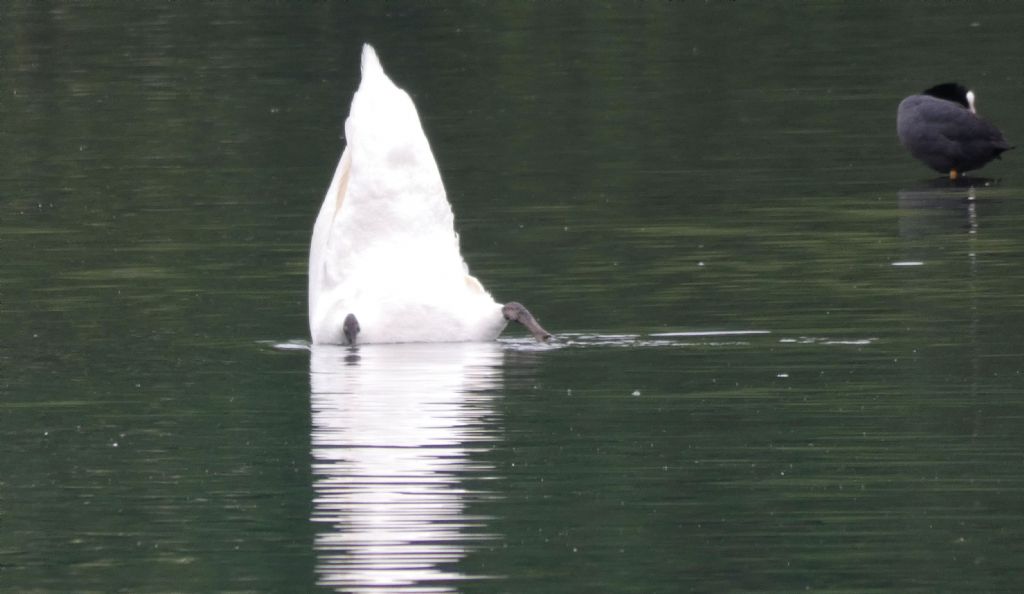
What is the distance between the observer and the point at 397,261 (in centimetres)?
1455

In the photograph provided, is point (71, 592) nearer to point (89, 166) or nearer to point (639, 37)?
point (89, 166)

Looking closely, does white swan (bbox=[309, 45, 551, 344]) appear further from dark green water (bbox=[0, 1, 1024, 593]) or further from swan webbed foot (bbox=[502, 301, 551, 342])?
dark green water (bbox=[0, 1, 1024, 593])

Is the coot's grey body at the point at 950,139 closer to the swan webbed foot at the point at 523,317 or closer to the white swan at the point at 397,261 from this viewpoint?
the white swan at the point at 397,261

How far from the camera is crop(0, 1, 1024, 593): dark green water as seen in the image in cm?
985

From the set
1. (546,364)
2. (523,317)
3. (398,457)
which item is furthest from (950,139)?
(398,457)

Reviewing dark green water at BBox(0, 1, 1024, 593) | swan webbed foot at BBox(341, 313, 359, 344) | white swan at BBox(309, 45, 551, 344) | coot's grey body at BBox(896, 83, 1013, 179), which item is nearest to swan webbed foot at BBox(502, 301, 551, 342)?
white swan at BBox(309, 45, 551, 344)

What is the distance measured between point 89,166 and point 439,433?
1278 centimetres

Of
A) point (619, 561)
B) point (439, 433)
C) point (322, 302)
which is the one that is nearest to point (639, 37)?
point (322, 302)

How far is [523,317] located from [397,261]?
748 mm

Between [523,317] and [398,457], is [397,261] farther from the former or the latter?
[398,457]

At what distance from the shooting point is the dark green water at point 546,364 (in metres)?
9.85

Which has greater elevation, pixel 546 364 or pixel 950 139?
pixel 950 139

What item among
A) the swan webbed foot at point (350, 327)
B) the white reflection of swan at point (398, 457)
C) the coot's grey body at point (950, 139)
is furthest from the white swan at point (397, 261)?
the coot's grey body at point (950, 139)

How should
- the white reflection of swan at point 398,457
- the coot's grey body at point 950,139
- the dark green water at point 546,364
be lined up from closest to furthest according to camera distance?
the white reflection of swan at point 398,457
the dark green water at point 546,364
the coot's grey body at point 950,139
